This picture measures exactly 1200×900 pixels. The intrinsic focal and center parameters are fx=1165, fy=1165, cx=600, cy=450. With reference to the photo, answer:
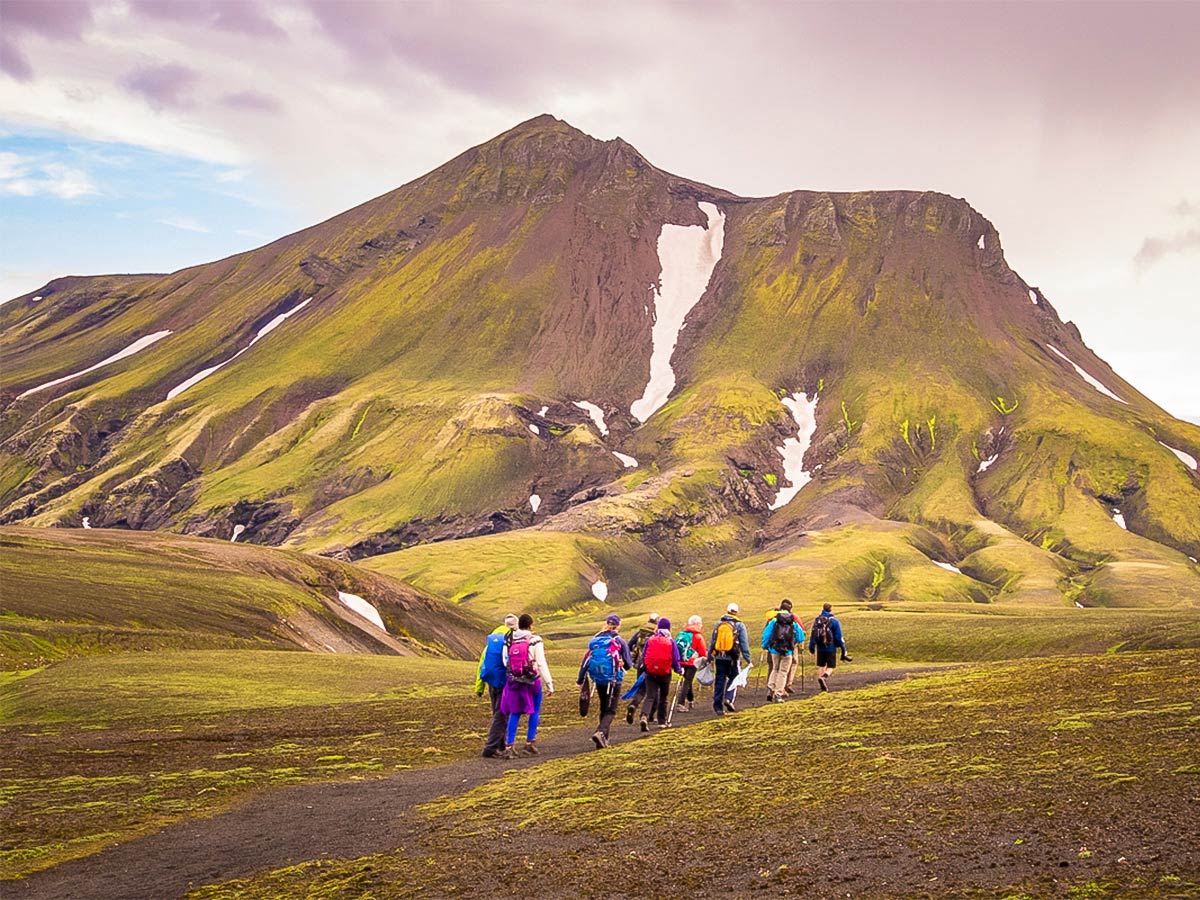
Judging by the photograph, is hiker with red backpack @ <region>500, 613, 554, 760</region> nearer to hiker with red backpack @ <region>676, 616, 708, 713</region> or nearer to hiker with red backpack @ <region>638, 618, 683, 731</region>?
hiker with red backpack @ <region>638, 618, 683, 731</region>

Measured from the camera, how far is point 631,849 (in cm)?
1958

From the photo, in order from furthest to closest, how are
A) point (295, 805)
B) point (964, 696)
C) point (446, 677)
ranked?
point (446, 677), point (964, 696), point (295, 805)

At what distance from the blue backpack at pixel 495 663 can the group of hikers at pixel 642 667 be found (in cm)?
3

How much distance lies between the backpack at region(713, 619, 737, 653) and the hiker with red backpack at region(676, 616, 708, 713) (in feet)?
1.81

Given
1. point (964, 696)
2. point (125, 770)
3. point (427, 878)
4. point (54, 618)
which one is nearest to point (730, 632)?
point (964, 696)

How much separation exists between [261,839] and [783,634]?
23431 millimetres

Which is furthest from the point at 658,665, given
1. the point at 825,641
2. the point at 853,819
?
the point at 853,819

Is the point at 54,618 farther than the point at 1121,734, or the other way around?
the point at 54,618

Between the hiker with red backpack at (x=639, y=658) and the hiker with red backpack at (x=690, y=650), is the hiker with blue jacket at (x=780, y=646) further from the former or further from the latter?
the hiker with red backpack at (x=639, y=658)

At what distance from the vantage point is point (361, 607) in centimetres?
10950

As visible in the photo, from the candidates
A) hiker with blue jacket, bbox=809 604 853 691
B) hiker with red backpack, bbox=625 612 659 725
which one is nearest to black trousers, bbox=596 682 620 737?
hiker with red backpack, bbox=625 612 659 725

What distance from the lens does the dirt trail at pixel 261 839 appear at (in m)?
20.2

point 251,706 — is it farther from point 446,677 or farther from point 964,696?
point 964,696

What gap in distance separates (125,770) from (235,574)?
70409 millimetres
